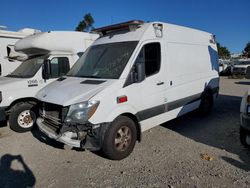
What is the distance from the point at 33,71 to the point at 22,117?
1338mm

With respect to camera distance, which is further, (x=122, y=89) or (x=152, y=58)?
(x=152, y=58)

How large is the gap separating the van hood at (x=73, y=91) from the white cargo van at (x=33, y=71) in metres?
1.68

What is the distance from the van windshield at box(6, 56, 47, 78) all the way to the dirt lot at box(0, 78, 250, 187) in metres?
1.78

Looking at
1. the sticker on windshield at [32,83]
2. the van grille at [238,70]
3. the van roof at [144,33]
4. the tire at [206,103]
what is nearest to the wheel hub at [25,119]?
the sticker on windshield at [32,83]

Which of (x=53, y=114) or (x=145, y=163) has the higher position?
(x=53, y=114)

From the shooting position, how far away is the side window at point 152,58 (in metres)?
4.48

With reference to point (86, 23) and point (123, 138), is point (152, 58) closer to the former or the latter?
point (123, 138)

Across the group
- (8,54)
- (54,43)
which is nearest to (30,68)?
(54,43)

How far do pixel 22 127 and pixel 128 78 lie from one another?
12.2 ft

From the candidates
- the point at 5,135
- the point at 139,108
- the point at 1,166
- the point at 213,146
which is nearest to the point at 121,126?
the point at 139,108

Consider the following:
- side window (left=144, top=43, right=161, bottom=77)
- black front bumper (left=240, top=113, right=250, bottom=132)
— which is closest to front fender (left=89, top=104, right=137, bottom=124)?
side window (left=144, top=43, right=161, bottom=77)

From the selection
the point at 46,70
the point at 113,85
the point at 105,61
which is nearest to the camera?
the point at 113,85

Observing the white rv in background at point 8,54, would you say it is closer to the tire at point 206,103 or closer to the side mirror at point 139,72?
the side mirror at point 139,72

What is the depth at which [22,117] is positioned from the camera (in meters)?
5.96
